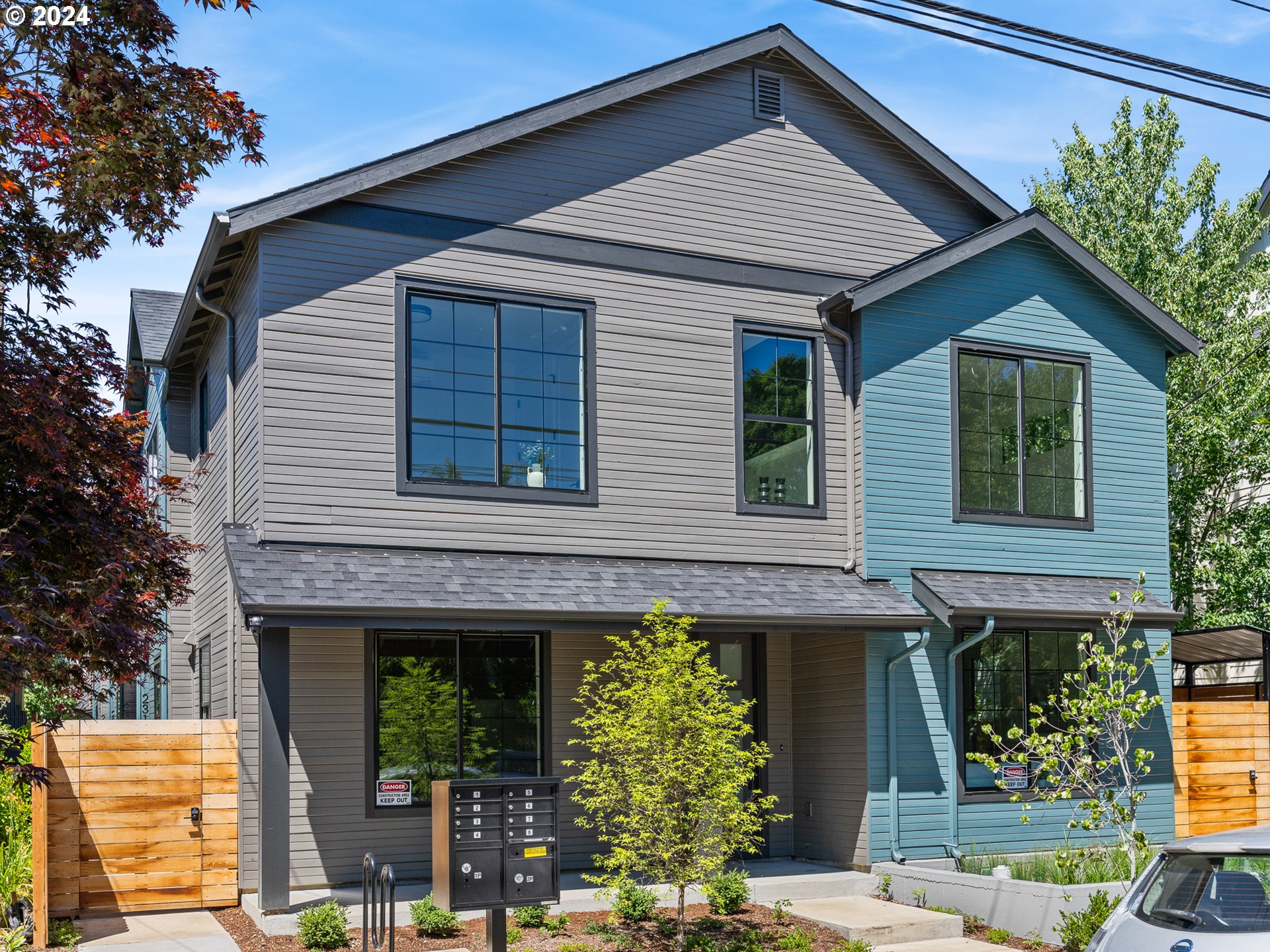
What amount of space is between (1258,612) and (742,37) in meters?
12.6

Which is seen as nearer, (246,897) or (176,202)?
(176,202)

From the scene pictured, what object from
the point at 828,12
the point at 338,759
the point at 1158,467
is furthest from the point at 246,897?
the point at 1158,467

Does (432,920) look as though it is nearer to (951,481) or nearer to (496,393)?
(496,393)

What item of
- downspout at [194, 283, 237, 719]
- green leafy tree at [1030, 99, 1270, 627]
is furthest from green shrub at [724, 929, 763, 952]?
green leafy tree at [1030, 99, 1270, 627]

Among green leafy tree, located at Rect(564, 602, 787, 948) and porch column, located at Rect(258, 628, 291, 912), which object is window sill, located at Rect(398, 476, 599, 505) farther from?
green leafy tree, located at Rect(564, 602, 787, 948)

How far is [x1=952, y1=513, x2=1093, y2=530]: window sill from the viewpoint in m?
15.4

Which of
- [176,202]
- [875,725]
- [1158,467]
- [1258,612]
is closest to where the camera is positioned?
[176,202]

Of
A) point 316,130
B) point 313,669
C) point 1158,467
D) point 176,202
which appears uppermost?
point 316,130

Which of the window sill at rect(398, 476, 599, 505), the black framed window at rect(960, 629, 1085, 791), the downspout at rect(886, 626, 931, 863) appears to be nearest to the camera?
the window sill at rect(398, 476, 599, 505)

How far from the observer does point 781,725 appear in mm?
15477

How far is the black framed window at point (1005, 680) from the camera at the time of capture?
49.2ft

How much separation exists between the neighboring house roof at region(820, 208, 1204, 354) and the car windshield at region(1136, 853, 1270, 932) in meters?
8.58

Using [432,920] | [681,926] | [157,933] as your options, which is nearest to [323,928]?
[432,920]

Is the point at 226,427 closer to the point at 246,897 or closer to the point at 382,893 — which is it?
the point at 246,897
